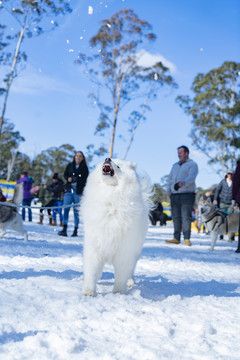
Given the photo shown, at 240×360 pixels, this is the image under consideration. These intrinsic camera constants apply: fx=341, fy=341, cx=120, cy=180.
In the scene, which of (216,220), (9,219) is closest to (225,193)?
(216,220)

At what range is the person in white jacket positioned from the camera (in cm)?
799

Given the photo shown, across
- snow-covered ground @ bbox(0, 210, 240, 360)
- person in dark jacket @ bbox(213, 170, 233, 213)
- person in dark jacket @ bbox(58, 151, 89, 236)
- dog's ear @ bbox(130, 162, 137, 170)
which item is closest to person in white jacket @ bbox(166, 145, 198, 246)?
person in dark jacket @ bbox(58, 151, 89, 236)

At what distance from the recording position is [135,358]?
70.0 inches

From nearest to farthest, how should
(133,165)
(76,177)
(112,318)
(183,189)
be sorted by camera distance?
(112,318), (133,165), (76,177), (183,189)

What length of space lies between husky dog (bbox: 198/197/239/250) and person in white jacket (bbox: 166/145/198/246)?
68cm

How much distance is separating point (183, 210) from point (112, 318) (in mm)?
5899

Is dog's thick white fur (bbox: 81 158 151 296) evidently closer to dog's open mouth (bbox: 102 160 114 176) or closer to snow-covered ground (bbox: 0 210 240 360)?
dog's open mouth (bbox: 102 160 114 176)

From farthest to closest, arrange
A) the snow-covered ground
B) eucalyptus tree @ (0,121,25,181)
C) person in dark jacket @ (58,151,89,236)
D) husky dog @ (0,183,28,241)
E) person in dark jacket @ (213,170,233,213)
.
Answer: eucalyptus tree @ (0,121,25,181)
person in dark jacket @ (213,170,233,213)
person in dark jacket @ (58,151,89,236)
husky dog @ (0,183,28,241)
the snow-covered ground

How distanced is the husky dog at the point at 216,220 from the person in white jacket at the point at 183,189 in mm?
677

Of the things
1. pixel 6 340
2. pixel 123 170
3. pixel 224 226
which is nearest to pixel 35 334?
pixel 6 340

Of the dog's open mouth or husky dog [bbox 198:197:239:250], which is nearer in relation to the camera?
the dog's open mouth

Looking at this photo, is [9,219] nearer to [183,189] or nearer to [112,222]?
[183,189]

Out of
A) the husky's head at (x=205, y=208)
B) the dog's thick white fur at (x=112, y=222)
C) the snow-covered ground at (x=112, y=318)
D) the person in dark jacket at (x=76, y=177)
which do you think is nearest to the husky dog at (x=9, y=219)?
the person in dark jacket at (x=76, y=177)

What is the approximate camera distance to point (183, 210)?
8.04 meters
